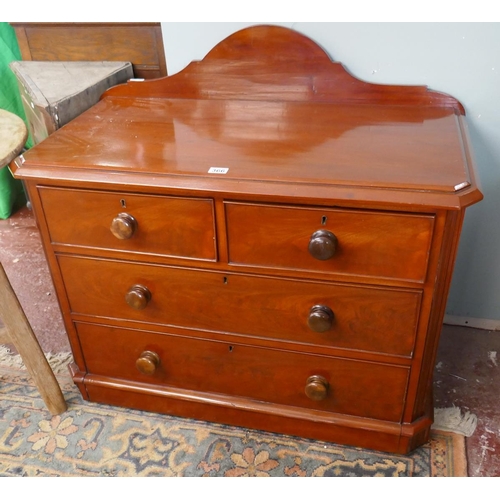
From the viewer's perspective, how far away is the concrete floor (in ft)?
4.59

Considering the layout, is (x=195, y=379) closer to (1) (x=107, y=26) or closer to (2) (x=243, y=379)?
(2) (x=243, y=379)

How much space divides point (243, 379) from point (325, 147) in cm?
64

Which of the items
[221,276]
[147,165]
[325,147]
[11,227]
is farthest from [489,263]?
[11,227]

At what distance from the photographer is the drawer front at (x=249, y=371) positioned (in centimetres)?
129

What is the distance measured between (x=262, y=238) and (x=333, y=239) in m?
0.16

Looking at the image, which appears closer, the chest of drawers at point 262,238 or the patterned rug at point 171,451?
the chest of drawers at point 262,238

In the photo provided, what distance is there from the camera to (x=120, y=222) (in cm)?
117

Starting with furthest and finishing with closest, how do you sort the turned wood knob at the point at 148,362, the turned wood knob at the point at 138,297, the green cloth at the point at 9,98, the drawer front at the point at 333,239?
1. the green cloth at the point at 9,98
2. the turned wood knob at the point at 148,362
3. the turned wood knob at the point at 138,297
4. the drawer front at the point at 333,239

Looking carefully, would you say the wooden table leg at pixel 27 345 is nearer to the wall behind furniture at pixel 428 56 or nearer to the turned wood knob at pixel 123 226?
the turned wood knob at pixel 123 226

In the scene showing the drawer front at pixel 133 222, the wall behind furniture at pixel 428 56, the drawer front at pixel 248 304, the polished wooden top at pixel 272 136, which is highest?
the wall behind furniture at pixel 428 56

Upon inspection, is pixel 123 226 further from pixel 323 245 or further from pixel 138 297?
pixel 323 245

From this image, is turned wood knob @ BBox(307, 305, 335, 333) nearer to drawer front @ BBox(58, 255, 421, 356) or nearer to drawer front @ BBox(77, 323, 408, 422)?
drawer front @ BBox(58, 255, 421, 356)

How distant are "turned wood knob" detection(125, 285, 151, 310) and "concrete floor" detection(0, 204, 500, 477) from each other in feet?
2.00

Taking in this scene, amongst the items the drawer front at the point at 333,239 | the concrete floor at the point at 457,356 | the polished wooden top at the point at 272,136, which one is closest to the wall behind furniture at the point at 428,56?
the polished wooden top at the point at 272,136
